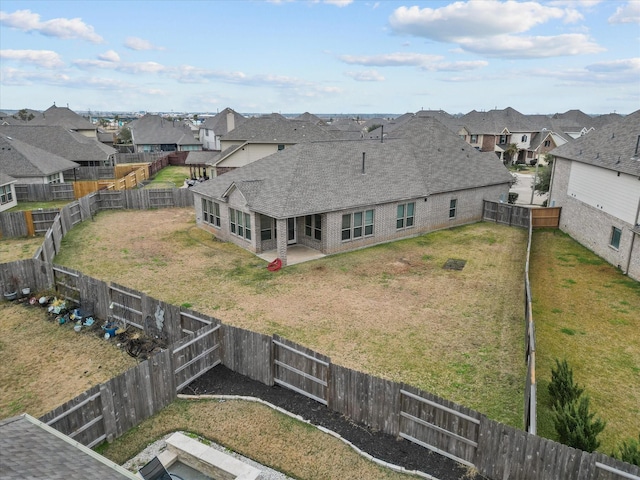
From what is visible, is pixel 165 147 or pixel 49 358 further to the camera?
pixel 165 147

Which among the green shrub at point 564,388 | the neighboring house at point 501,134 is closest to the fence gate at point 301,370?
the green shrub at point 564,388

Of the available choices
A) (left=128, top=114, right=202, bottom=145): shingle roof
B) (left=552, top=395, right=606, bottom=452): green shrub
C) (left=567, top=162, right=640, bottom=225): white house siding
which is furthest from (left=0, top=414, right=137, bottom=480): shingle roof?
(left=128, top=114, right=202, bottom=145): shingle roof

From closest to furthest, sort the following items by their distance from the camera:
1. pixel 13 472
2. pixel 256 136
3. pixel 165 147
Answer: pixel 13 472 → pixel 256 136 → pixel 165 147

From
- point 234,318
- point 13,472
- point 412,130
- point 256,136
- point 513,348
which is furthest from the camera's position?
point 256,136

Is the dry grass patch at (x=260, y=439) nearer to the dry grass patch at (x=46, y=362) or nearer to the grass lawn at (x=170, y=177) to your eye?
the dry grass patch at (x=46, y=362)

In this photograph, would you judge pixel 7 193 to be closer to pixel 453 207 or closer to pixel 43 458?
pixel 453 207

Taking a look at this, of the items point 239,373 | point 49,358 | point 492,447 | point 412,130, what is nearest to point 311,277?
point 239,373

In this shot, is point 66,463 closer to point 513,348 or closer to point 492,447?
point 492,447

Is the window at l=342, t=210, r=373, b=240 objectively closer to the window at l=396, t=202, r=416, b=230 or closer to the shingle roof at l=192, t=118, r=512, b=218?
the shingle roof at l=192, t=118, r=512, b=218
